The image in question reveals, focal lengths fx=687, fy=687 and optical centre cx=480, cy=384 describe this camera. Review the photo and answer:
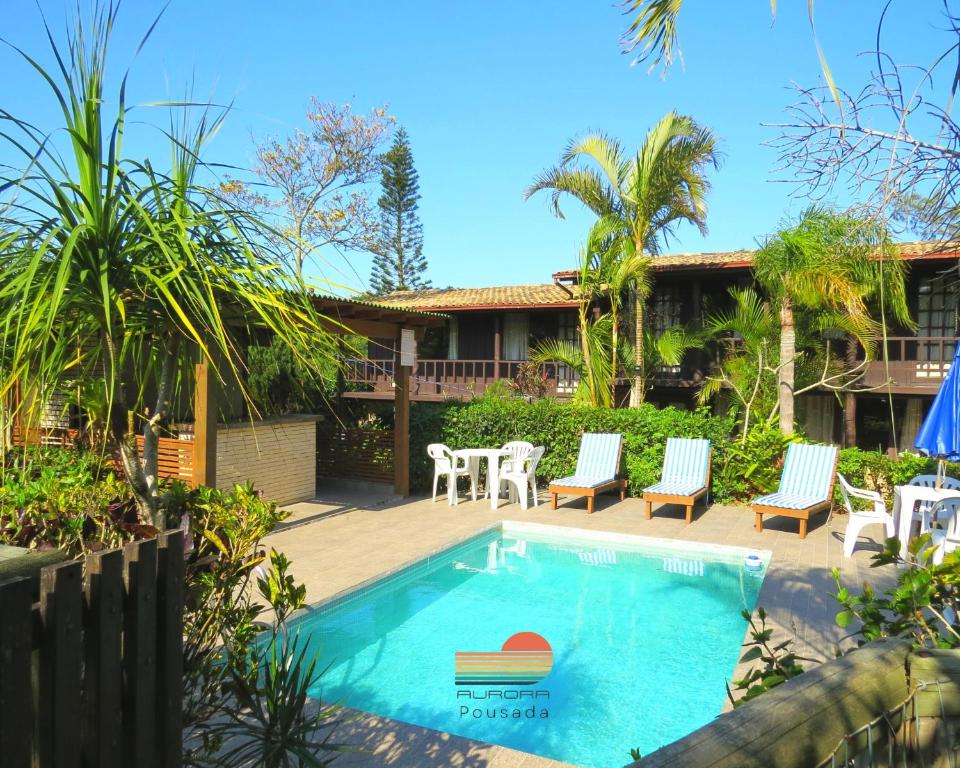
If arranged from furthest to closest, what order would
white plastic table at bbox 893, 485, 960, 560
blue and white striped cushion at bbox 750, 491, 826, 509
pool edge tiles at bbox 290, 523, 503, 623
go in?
blue and white striped cushion at bbox 750, 491, 826, 509 < white plastic table at bbox 893, 485, 960, 560 < pool edge tiles at bbox 290, 523, 503, 623

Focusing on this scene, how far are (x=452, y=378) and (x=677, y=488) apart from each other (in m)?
11.8

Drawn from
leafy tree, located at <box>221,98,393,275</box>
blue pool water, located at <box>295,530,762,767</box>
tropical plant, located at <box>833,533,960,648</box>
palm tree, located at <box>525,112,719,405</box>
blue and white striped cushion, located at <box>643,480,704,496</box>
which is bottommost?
blue pool water, located at <box>295,530,762,767</box>

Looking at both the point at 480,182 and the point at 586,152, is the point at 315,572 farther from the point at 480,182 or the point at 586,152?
the point at 480,182

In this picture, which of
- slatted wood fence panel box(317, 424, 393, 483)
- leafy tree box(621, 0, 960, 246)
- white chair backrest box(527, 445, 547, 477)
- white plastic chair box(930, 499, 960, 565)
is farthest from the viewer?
slatted wood fence panel box(317, 424, 393, 483)

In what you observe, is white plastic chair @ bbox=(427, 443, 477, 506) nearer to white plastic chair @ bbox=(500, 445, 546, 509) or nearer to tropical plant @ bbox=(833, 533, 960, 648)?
white plastic chair @ bbox=(500, 445, 546, 509)

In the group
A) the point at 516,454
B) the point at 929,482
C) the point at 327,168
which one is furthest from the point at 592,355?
the point at 327,168

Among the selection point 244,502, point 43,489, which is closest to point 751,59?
point 244,502

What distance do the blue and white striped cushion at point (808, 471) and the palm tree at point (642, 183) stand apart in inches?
201

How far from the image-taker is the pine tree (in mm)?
38625

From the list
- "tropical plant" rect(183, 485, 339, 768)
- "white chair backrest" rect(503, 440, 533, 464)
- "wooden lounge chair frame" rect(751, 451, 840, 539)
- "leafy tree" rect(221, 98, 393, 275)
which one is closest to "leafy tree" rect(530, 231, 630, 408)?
"white chair backrest" rect(503, 440, 533, 464)

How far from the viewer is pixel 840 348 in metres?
17.3

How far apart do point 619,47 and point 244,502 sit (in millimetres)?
2979

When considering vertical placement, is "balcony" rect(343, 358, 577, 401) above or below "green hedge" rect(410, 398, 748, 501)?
above

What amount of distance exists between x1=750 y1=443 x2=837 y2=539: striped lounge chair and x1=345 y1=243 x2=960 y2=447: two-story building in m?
5.69
